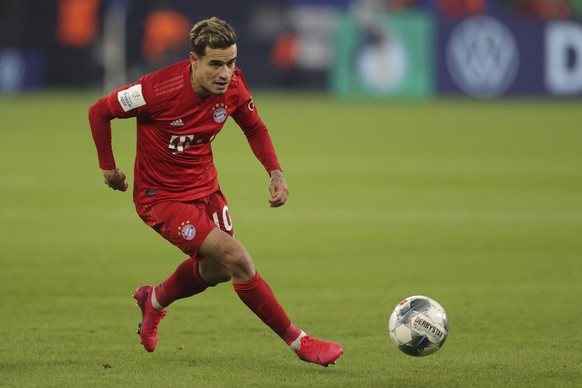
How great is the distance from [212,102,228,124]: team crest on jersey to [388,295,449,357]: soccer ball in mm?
1553

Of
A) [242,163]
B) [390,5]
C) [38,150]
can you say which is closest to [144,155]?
[242,163]

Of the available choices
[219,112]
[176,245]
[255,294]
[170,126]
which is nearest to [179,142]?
[170,126]

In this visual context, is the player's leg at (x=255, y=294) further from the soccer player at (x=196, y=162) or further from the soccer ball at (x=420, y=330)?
the soccer ball at (x=420, y=330)

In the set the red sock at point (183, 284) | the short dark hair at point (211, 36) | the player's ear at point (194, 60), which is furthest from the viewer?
the red sock at point (183, 284)

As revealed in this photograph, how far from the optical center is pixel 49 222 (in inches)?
512

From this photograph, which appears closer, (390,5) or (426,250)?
(426,250)

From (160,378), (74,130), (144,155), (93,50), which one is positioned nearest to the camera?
(160,378)

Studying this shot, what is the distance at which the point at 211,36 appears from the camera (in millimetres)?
6469

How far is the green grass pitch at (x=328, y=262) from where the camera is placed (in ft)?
21.9

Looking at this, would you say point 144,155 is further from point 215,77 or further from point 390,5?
point 390,5

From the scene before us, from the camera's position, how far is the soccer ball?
6.55 m

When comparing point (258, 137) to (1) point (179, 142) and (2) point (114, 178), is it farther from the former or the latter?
(2) point (114, 178)

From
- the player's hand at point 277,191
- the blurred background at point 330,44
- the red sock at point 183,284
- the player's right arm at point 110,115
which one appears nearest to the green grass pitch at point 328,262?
the red sock at point 183,284

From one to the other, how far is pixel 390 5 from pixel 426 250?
21.0 m
